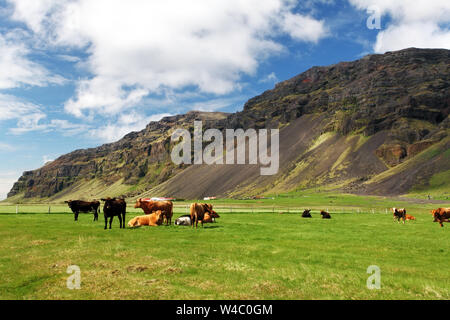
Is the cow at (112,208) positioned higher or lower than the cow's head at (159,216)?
higher

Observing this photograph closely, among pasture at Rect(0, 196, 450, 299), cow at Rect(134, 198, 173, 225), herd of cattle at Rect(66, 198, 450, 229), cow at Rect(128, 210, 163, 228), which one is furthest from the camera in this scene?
cow at Rect(134, 198, 173, 225)

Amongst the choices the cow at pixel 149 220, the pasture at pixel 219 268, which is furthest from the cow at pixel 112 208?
the pasture at pixel 219 268

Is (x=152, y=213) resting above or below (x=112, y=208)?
below

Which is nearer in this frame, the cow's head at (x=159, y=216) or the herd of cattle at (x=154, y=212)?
the herd of cattle at (x=154, y=212)

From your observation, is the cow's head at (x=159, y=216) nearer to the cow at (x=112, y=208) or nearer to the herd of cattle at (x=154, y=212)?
the herd of cattle at (x=154, y=212)

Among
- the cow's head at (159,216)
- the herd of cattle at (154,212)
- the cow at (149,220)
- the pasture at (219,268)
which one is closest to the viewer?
the pasture at (219,268)

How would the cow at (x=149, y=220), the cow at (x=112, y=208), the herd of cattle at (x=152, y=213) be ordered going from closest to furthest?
the cow at (x=112, y=208)
the herd of cattle at (x=152, y=213)
the cow at (x=149, y=220)

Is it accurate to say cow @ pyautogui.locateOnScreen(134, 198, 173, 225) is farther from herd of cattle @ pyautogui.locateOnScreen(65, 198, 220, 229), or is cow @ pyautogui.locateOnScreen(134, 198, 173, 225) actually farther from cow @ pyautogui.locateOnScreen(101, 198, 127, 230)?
cow @ pyautogui.locateOnScreen(101, 198, 127, 230)

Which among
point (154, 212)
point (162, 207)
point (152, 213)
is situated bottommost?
point (152, 213)

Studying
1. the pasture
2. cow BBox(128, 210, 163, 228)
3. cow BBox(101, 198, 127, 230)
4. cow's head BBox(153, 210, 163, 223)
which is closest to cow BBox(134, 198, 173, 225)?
cow's head BBox(153, 210, 163, 223)

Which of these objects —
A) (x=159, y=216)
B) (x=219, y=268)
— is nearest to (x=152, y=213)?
(x=159, y=216)

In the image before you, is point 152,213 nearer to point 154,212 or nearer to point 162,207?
point 154,212

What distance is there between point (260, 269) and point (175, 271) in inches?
137

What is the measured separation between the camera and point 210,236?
74.3ft
